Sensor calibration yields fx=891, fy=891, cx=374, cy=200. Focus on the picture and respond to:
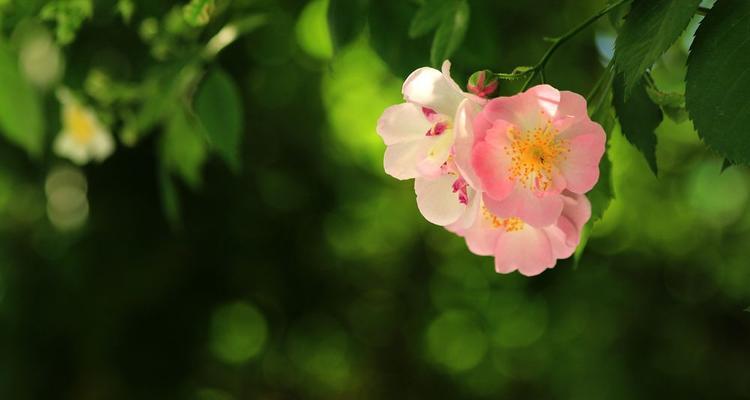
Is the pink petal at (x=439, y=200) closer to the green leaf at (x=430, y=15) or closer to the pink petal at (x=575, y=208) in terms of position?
the pink petal at (x=575, y=208)

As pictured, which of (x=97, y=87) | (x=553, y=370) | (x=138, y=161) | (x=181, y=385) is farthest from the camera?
(x=553, y=370)

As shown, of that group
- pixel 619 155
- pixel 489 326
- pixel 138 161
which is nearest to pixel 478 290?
pixel 489 326

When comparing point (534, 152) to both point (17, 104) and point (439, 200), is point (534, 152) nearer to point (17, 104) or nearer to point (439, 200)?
point (439, 200)

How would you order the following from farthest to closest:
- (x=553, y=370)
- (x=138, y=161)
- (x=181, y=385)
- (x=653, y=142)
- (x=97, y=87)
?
(x=553, y=370), (x=181, y=385), (x=138, y=161), (x=97, y=87), (x=653, y=142)

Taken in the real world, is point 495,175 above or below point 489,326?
above

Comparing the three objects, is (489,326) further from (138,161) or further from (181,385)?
(138,161)

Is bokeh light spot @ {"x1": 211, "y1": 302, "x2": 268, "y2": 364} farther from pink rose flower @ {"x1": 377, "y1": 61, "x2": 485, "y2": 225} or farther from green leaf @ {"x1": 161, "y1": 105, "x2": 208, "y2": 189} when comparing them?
pink rose flower @ {"x1": 377, "y1": 61, "x2": 485, "y2": 225}
